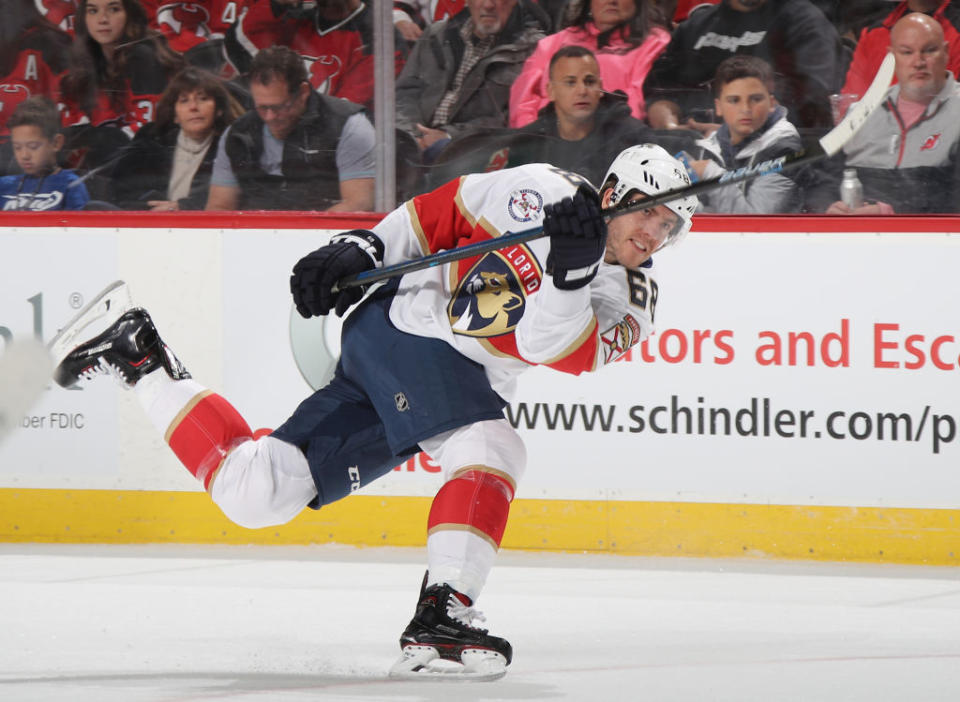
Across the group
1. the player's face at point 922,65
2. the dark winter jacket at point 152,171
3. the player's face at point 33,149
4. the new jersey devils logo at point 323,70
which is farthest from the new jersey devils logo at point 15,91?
the player's face at point 922,65

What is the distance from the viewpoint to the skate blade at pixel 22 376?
327 cm

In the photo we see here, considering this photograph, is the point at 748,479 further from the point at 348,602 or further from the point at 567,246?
the point at 567,246

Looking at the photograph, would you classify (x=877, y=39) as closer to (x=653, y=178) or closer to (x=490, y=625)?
(x=653, y=178)

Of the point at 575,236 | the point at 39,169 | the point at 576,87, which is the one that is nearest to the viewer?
the point at 575,236

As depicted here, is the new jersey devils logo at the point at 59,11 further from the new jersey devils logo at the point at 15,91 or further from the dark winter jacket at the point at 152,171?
the dark winter jacket at the point at 152,171

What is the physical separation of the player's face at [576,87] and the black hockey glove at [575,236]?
198cm

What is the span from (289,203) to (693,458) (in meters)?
1.60

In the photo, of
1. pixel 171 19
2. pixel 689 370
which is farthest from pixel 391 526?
pixel 171 19

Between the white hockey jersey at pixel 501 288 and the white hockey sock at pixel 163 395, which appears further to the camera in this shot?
the white hockey sock at pixel 163 395

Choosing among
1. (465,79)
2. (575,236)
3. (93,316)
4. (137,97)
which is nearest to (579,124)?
(465,79)

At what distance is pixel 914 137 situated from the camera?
4066 mm

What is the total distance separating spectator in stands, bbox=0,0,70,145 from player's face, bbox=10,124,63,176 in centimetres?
5

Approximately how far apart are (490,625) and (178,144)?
86.9 inches

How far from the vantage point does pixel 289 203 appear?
14.4 ft
